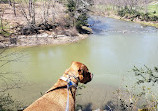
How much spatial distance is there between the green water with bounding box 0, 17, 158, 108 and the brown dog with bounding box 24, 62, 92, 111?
2315 mm

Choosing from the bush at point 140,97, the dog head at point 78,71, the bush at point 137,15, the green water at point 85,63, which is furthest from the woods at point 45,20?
the bush at point 137,15

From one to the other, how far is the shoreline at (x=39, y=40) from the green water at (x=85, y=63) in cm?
80

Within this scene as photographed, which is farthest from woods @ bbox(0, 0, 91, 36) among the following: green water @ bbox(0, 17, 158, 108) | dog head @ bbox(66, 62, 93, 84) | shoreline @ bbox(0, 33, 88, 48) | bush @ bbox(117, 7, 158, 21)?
bush @ bbox(117, 7, 158, 21)

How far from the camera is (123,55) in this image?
10.1m

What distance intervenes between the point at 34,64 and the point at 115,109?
578cm

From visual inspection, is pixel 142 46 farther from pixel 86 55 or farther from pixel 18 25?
pixel 18 25

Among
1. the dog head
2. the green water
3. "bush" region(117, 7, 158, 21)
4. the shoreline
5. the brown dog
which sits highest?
"bush" region(117, 7, 158, 21)

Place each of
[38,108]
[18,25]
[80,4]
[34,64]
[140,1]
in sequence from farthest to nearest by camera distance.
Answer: [140,1] < [80,4] < [18,25] < [34,64] < [38,108]

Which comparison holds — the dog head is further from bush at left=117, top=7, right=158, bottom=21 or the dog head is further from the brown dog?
bush at left=117, top=7, right=158, bottom=21

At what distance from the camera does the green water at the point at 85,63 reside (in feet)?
19.4

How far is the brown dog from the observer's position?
77.9 inches

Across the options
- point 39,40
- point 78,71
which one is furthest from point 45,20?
point 78,71

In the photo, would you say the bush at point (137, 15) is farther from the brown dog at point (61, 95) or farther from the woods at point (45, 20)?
the brown dog at point (61, 95)

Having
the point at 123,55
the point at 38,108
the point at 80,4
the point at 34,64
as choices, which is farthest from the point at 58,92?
the point at 80,4
